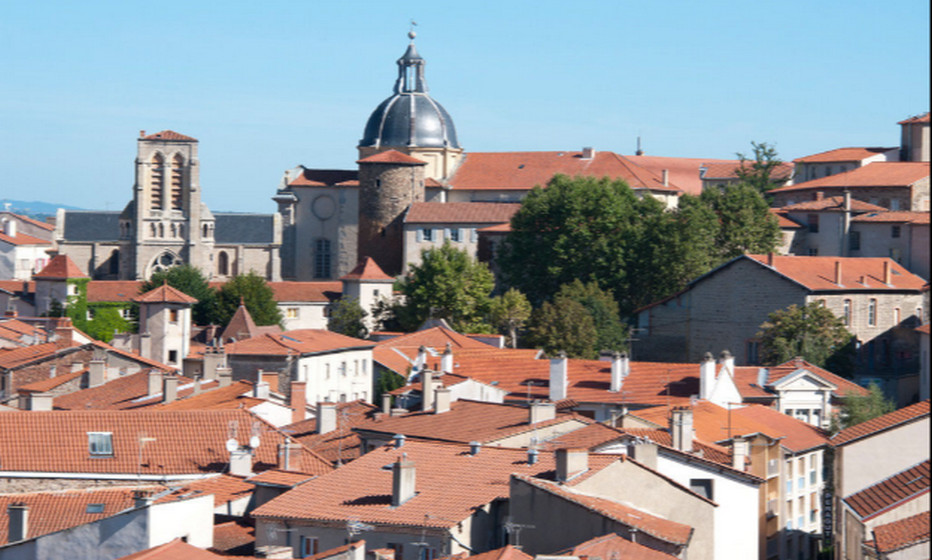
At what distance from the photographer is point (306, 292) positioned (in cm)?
9312

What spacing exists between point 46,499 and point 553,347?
41.6 metres

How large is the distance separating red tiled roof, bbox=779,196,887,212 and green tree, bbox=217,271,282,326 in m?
25.2

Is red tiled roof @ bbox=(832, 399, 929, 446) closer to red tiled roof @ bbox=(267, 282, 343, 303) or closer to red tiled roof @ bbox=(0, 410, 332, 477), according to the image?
red tiled roof @ bbox=(0, 410, 332, 477)

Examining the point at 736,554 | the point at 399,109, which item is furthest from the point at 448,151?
the point at 736,554

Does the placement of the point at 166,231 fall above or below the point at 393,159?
below

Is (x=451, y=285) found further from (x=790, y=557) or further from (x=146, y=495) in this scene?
(x=146, y=495)

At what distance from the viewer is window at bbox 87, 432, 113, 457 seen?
1220 inches

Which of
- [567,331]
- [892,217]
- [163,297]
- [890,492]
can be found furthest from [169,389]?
[892,217]

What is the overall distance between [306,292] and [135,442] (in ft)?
203

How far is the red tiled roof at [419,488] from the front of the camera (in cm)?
2405

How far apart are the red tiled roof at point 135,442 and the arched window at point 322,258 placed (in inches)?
2909

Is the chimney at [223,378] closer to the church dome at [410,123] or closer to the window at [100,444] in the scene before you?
the window at [100,444]

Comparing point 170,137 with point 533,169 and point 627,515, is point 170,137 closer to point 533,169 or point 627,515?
point 533,169

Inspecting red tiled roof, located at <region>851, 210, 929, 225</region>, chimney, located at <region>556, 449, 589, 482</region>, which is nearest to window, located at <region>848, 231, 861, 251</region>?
red tiled roof, located at <region>851, 210, 929, 225</region>
